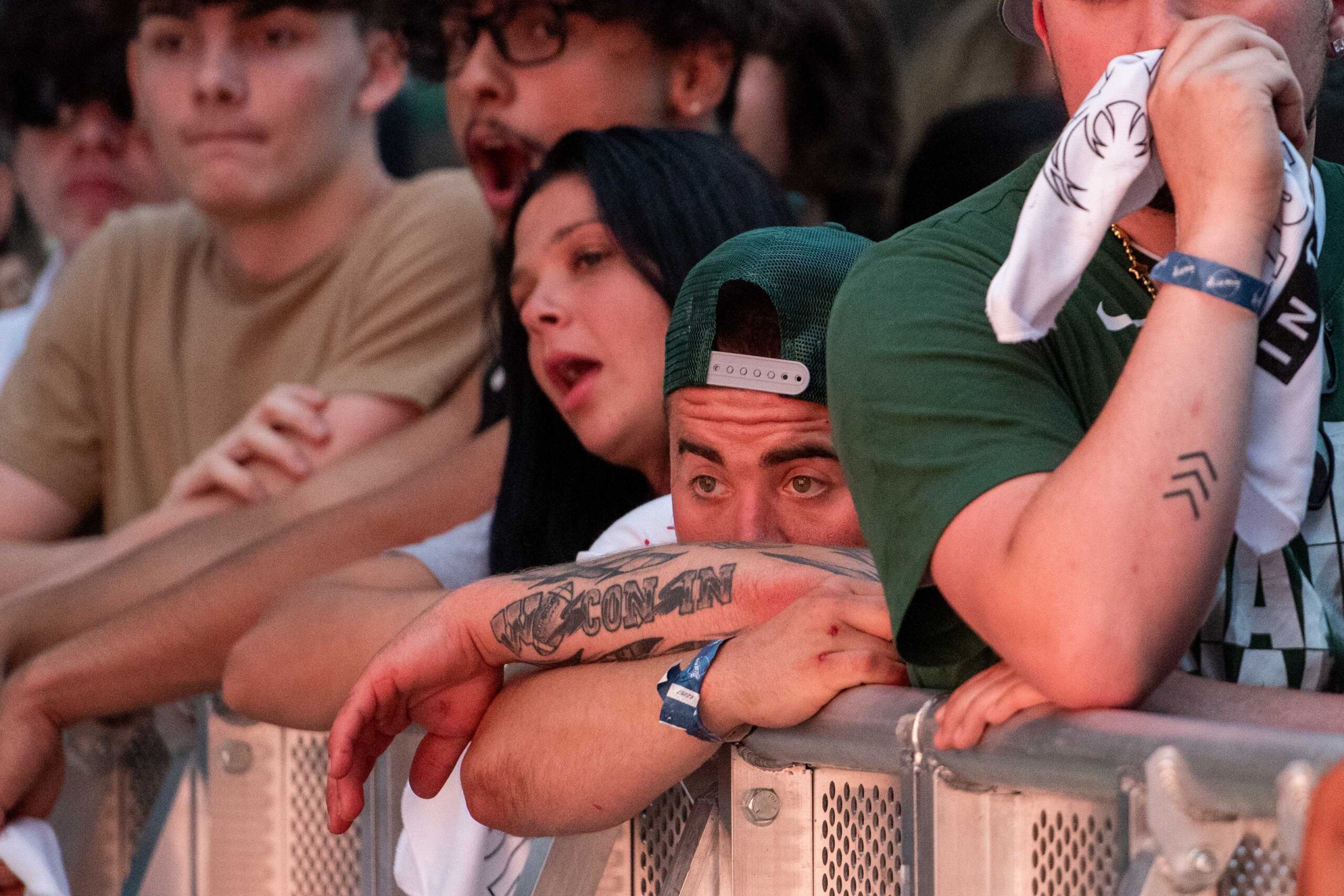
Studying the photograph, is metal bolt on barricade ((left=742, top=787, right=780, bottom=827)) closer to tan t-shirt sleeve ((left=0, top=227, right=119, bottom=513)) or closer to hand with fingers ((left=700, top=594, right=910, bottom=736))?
hand with fingers ((left=700, top=594, right=910, bottom=736))

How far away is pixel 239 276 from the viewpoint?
173 inches

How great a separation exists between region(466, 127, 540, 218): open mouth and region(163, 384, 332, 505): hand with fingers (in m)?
0.57

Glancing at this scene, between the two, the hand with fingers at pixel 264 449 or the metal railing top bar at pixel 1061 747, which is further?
the hand with fingers at pixel 264 449

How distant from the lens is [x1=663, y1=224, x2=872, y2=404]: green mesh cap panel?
2336 millimetres

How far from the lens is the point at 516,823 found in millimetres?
2078

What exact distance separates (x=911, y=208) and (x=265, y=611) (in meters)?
2.01

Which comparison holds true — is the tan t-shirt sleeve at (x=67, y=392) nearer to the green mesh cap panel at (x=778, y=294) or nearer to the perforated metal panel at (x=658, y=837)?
the green mesh cap panel at (x=778, y=294)

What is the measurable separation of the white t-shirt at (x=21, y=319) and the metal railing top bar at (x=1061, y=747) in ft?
12.1

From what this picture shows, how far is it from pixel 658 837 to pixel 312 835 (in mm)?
855

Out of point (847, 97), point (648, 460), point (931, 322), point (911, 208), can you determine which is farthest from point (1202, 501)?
point (847, 97)

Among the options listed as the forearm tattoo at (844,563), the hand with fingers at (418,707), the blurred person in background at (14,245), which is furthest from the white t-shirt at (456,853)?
the blurred person in background at (14,245)

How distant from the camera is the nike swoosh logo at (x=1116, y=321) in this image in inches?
67.1

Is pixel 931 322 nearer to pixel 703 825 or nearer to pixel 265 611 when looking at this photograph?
pixel 703 825

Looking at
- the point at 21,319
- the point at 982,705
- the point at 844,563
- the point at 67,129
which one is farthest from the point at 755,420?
the point at 67,129
